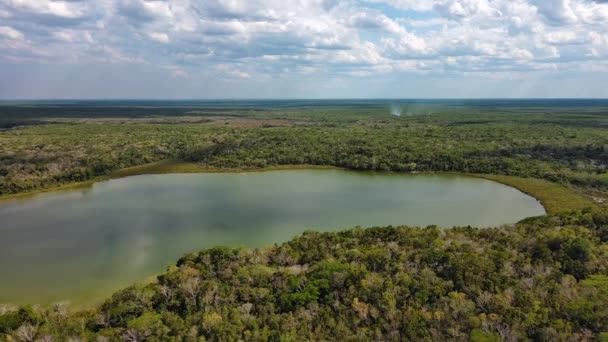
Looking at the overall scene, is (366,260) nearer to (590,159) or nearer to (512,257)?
(512,257)

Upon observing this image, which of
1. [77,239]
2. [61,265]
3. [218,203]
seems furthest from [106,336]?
[218,203]

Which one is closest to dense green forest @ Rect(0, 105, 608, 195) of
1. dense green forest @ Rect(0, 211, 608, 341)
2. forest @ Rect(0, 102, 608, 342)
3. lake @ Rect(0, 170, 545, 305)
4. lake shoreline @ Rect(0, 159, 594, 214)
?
lake shoreline @ Rect(0, 159, 594, 214)

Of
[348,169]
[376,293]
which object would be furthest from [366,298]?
[348,169]

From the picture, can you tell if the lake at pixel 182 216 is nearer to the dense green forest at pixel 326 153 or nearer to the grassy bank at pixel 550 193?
the grassy bank at pixel 550 193

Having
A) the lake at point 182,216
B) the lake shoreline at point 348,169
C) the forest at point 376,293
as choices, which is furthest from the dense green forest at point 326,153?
the forest at point 376,293

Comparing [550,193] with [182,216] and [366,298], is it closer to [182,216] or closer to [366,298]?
[366,298]
